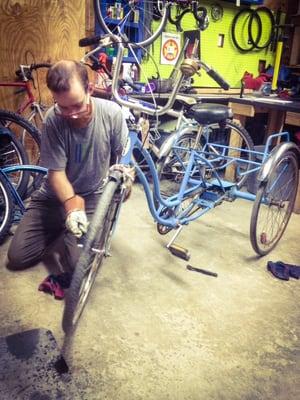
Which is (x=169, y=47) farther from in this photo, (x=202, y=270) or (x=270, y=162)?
(x=202, y=270)

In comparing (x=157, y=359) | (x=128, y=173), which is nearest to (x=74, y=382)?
(x=157, y=359)

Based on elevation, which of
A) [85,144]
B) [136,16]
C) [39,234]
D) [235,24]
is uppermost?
[235,24]

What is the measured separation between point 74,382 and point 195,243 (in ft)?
4.58

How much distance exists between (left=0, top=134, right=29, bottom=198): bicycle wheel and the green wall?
192 cm

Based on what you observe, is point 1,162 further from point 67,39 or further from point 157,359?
point 157,359

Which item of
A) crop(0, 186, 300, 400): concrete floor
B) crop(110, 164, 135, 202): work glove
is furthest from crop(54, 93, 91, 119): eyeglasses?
crop(0, 186, 300, 400): concrete floor

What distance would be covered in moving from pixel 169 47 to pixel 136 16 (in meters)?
0.67

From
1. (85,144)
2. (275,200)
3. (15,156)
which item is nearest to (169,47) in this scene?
(15,156)

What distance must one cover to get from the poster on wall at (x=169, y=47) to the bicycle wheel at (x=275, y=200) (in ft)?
7.29

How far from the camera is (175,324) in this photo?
181cm

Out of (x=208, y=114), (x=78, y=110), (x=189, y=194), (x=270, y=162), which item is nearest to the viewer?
(x=78, y=110)

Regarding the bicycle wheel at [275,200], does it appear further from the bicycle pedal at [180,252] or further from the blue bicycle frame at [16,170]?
the blue bicycle frame at [16,170]

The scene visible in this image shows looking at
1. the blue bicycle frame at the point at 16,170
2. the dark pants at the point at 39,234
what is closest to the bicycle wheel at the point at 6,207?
the blue bicycle frame at the point at 16,170

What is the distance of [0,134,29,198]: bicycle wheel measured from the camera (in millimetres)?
2686
